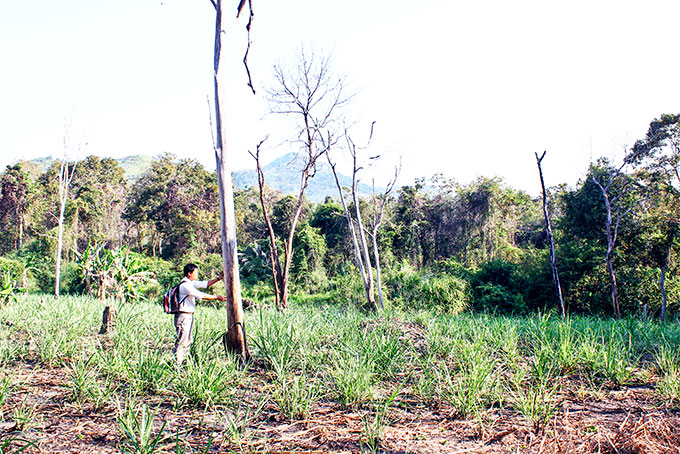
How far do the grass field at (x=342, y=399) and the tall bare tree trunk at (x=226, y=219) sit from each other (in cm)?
28

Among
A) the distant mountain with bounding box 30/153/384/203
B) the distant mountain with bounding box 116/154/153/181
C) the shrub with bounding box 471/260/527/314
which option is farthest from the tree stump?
the distant mountain with bounding box 116/154/153/181

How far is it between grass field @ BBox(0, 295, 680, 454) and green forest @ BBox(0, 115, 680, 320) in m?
5.29

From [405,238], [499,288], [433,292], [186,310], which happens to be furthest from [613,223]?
[186,310]

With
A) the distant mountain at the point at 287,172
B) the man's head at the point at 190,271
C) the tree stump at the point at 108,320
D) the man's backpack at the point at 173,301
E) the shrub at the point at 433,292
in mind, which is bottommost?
the shrub at the point at 433,292

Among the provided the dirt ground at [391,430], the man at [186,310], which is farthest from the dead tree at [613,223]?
the man at [186,310]

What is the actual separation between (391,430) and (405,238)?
70.9 feet

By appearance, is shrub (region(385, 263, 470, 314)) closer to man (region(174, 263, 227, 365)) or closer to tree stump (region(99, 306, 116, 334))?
tree stump (region(99, 306, 116, 334))

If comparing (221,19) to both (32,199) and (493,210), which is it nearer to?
(493,210)

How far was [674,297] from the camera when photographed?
45.3 ft

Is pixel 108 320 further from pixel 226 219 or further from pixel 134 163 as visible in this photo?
pixel 134 163

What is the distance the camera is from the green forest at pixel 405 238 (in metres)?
14.7

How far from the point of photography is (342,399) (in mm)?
3658

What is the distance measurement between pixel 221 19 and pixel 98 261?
389 inches

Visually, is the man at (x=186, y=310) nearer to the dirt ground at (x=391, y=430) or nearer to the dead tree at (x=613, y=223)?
the dirt ground at (x=391, y=430)
